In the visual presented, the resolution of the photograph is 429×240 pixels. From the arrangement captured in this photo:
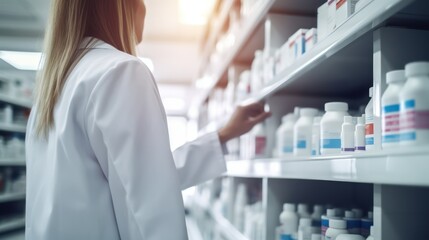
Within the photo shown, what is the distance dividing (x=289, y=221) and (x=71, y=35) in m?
1.01

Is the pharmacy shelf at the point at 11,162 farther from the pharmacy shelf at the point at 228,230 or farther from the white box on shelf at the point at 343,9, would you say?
the white box on shelf at the point at 343,9

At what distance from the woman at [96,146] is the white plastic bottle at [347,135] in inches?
17.4

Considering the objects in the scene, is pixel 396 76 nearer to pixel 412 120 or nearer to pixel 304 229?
pixel 412 120

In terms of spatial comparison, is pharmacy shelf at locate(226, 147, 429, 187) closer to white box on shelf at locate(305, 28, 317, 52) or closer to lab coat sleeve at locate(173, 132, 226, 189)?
lab coat sleeve at locate(173, 132, 226, 189)

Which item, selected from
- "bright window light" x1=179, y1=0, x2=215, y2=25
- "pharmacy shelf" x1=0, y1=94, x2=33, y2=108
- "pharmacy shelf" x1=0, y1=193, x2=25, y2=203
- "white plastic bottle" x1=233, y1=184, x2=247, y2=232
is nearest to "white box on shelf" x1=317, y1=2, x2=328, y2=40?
"white plastic bottle" x1=233, y1=184, x2=247, y2=232

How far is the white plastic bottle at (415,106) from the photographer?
690mm

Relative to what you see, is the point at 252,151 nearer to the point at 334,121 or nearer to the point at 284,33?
the point at 284,33

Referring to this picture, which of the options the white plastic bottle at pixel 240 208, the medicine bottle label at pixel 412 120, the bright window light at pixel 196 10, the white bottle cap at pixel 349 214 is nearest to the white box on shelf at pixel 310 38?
the white bottle cap at pixel 349 214

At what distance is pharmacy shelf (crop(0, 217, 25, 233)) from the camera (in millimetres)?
5095

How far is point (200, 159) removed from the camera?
1541 millimetres

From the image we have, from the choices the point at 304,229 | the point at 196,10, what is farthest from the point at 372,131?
the point at 196,10

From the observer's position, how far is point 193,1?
152 inches

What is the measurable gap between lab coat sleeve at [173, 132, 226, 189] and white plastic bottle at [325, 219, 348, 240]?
1.75 feet

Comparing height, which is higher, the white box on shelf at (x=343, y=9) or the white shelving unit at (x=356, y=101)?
the white box on shelf at (x=343, y=9)
